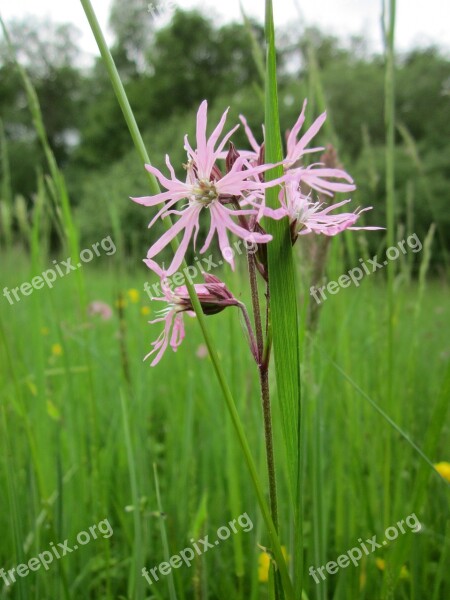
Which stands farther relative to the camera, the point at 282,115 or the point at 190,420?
the point at 282,115

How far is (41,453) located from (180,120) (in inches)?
433

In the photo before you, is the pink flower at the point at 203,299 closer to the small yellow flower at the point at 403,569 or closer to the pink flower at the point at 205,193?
the pink flower at the point at 205,193

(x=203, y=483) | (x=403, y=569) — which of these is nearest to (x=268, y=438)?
(x=403, y=569)

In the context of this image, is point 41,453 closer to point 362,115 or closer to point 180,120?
point 362,115

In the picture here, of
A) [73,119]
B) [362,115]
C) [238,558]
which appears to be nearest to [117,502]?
[238,558]

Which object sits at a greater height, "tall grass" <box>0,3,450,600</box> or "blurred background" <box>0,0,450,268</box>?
"blurred background" <box>0,0,450,268</box>

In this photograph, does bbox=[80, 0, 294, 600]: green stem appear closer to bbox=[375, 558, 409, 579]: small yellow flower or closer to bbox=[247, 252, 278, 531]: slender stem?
bbox=[247, 252, 278, 531]: slender stem

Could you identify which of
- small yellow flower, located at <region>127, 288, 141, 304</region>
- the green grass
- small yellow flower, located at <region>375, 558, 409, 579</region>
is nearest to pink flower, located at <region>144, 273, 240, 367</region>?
the green grass

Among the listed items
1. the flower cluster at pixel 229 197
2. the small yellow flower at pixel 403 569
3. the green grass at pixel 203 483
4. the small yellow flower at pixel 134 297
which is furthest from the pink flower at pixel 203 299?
the small yellow flower at pixel 134 297

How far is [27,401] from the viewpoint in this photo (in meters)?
1.27

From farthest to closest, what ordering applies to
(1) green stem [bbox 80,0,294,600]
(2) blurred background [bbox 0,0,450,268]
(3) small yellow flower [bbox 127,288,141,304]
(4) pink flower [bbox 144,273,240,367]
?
(2) blurred background [bbox 0,0,450,268], (3) small yellow flower [bbox 127,288,141,304], (4) pink flower [bbox 144,273,240,367], (1) green stem [bbox 80,0,294,600]

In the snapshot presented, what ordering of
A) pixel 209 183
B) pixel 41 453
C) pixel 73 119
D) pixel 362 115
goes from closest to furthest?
pixel 209 183 < pixel 41 453 < pixel 362 115 < pixel 73 119

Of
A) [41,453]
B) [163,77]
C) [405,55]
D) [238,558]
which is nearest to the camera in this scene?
[238,558]

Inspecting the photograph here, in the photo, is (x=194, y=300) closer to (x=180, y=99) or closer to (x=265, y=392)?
(x=265, y=392)
